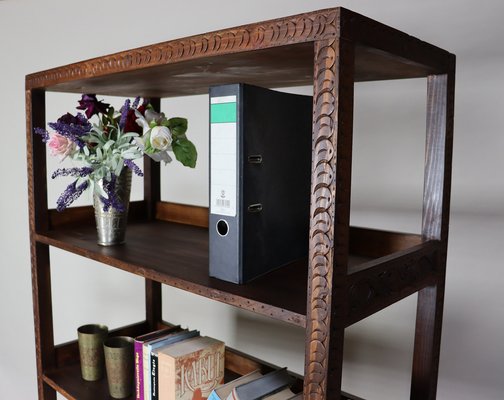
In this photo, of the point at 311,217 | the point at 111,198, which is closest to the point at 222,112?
the point at 311,217

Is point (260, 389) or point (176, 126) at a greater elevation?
point (176, 126)

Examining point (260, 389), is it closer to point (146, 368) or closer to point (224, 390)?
point (224, 390)

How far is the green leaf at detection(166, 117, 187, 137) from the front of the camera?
118 cm

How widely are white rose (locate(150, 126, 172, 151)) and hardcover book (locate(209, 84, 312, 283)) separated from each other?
0.26 metres

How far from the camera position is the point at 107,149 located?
1.20m

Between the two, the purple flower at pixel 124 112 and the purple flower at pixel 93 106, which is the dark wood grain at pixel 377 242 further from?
the purple flower at pixel 93 106

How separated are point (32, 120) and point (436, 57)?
971 mm

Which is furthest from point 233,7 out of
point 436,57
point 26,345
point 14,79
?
point 26,345

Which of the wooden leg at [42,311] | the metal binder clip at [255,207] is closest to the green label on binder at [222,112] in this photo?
Answer: the metal binder clip at [255,207]

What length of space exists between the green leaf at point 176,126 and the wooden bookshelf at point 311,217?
3.6 inches

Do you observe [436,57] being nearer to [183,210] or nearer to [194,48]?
[194,48]

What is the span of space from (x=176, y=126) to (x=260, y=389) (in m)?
0.61

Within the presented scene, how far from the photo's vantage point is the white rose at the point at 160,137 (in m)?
1.10

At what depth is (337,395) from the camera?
74cm
